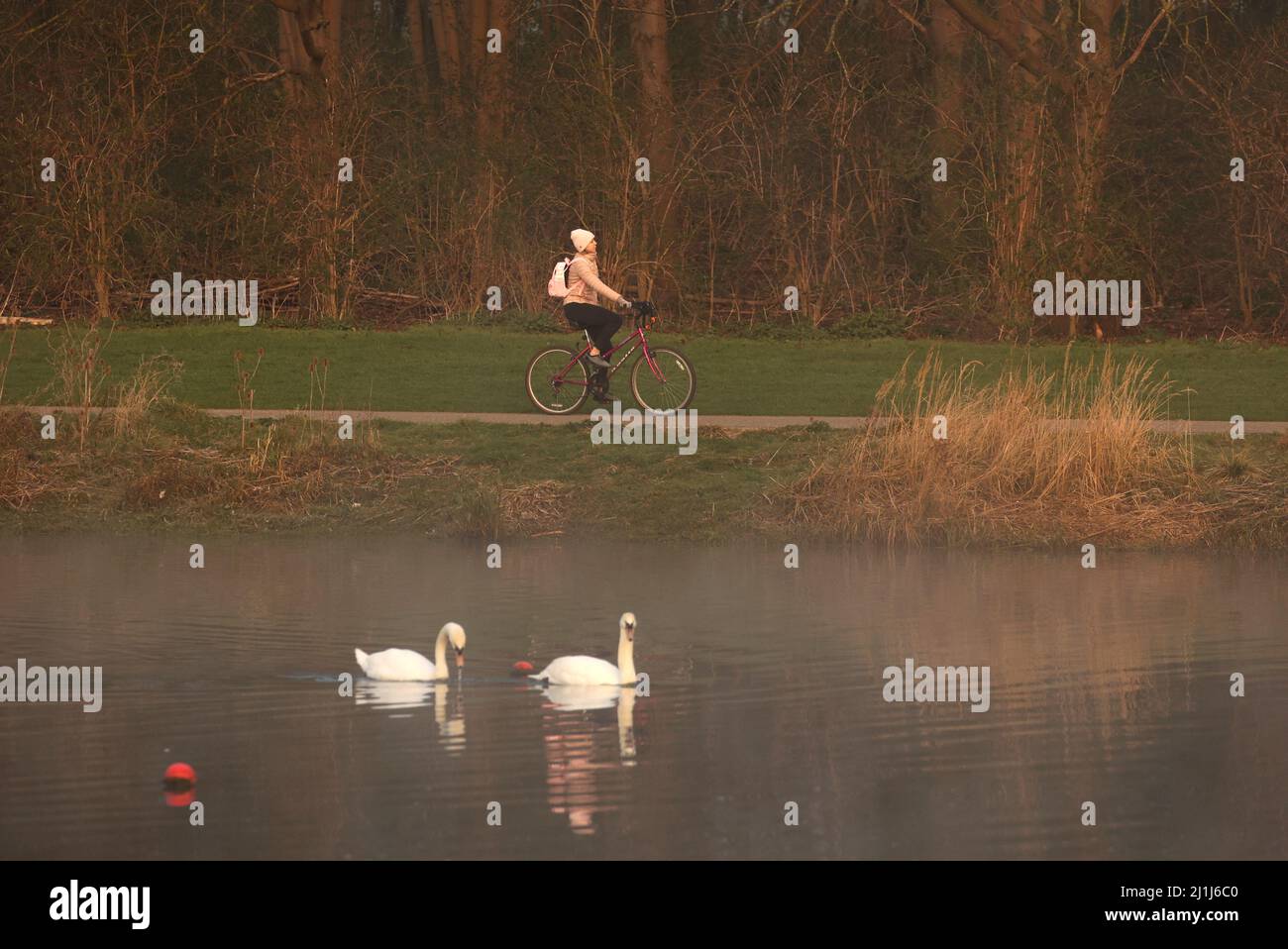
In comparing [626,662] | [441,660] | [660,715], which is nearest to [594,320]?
[441,660]

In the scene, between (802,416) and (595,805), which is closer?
(595,805)

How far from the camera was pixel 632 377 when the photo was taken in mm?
21531

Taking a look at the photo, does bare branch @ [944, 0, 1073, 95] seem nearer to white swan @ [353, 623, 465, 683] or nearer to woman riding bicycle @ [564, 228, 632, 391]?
woman riding bicycle @ [564, 228, 632, 391]

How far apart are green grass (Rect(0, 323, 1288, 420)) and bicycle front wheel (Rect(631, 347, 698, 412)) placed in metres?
0.87

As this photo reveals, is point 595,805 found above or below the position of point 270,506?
below

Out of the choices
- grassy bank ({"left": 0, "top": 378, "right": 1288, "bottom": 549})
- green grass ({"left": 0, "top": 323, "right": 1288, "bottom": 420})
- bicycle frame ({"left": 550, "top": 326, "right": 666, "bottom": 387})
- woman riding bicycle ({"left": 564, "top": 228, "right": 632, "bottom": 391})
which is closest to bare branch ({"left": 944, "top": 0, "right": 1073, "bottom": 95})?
green grass ({"left": 0, "top": 323, "right": 1288, "bottom": 420})

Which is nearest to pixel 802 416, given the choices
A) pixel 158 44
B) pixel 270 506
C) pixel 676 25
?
pixel 270 506

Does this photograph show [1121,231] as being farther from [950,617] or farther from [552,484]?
[950,617]

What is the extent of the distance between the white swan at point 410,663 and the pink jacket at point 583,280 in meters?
8.49

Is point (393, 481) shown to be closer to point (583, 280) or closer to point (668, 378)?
point (583, 280)

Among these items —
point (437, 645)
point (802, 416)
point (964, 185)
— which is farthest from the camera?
point (964, 185)
